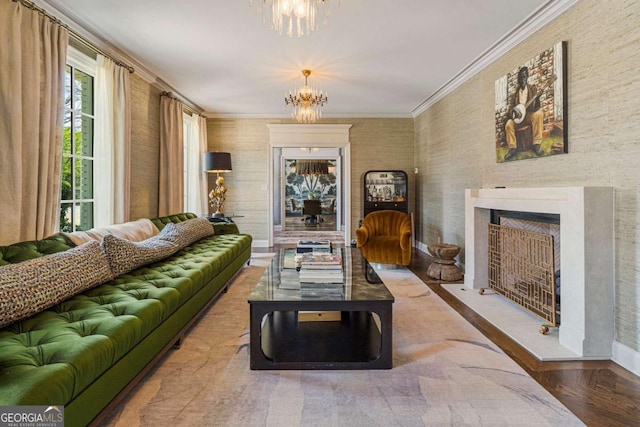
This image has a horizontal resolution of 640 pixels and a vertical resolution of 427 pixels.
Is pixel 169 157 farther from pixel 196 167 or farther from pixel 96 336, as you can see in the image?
pixel 96 336

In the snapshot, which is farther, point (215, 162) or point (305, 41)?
point (215, 162)

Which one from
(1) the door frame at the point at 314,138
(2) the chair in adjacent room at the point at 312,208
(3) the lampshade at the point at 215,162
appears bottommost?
(2) the chair in adjacent room at the point at 312,208

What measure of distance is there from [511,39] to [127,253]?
404cm

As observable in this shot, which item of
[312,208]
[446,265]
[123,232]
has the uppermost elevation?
[312,208]

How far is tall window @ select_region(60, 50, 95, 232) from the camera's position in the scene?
3.42m

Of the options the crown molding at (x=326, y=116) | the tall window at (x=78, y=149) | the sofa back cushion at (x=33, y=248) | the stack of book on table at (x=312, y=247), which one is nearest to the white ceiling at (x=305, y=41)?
the tall window at (x=78, y=149)

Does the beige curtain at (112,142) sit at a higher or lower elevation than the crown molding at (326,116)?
lower

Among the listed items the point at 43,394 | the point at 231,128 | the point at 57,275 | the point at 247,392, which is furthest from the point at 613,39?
the point at 231,128

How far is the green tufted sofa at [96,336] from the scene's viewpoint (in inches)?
51.9

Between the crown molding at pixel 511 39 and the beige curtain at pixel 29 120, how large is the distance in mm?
3973

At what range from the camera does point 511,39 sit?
358 centimetres

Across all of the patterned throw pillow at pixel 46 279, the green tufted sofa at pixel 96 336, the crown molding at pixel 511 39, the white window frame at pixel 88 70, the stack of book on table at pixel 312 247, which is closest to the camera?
the green tufted sofa at pixel 96 336

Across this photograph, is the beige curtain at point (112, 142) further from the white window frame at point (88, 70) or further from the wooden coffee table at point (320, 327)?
the wooden coffee table at point (320, 327)

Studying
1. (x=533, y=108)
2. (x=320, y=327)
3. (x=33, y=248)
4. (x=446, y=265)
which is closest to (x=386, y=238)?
(x=446, y=265)
